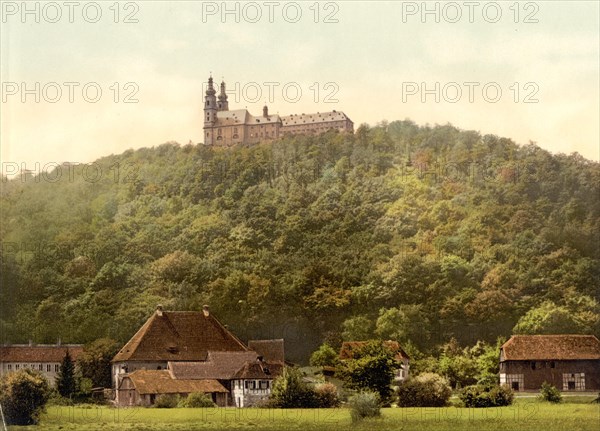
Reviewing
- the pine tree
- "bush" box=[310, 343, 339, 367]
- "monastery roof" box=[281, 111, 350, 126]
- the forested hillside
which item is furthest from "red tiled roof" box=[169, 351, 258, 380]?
"monastery roof" box=[281, 111, 350, 126]

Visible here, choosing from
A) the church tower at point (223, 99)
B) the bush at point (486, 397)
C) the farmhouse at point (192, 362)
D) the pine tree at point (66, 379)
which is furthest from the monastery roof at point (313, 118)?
the pine tree at point (66, 379)

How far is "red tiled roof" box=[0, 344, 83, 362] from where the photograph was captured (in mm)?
24578

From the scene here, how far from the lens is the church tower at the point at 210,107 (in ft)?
83.1

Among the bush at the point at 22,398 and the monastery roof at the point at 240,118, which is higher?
the monastery roof at the point at 240,118

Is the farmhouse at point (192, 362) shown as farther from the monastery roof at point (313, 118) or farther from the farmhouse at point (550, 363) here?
the farmhouse at point (550, 363)

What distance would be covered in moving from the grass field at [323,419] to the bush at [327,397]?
6.0 inches

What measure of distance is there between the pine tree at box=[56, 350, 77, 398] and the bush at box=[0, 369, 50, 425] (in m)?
0.30

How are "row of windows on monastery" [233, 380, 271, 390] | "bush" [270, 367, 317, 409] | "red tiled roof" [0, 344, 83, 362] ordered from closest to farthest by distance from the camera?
"bush" [270, 367, 317, 409] < "row of windows on monastery" [233, 380, 271, 390] < "red tiled roof" [0, 344, 83, 362]

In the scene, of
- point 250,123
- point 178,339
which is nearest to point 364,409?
point 178,339

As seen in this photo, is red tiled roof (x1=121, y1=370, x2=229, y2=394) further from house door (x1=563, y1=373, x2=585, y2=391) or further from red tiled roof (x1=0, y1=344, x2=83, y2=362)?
house door (x1=563, y1=373, x2=585, y2=391)

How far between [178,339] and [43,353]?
1937 millimetres

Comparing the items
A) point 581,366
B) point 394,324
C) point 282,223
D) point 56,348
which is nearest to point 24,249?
point 56,348

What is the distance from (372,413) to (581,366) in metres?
3.11

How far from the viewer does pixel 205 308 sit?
81.6 ft
